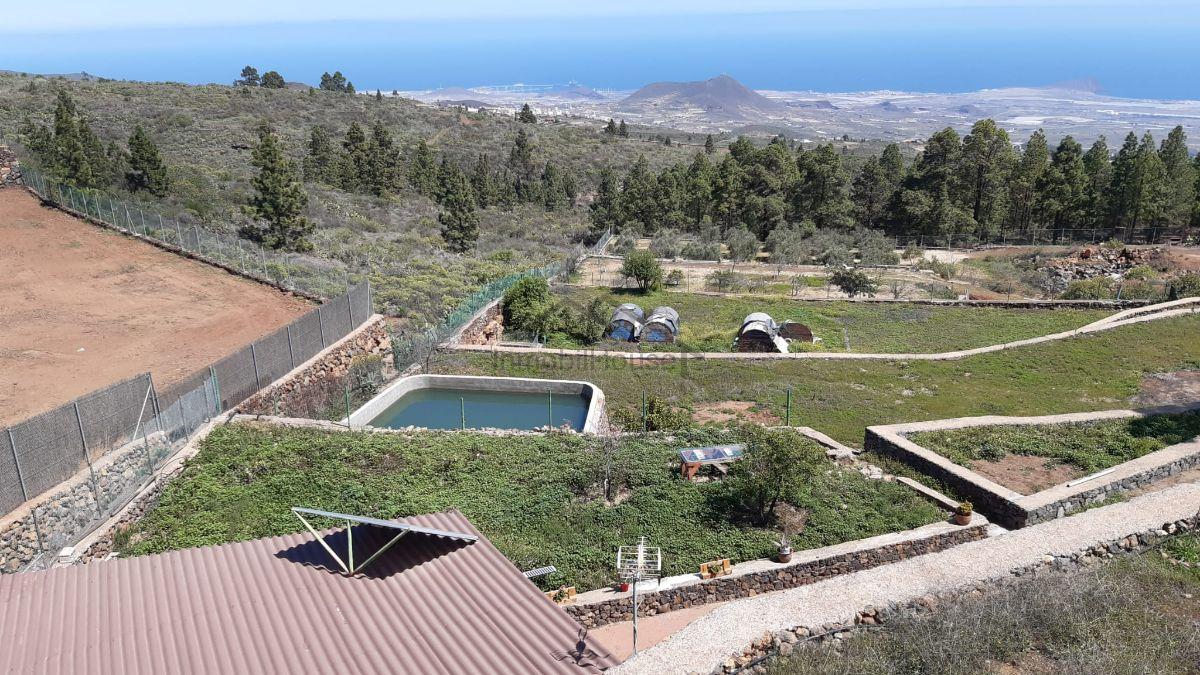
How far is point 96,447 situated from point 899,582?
1356cm

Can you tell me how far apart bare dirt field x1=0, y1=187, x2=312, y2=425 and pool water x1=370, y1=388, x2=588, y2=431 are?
4.58m

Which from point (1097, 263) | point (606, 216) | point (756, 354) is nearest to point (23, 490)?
point (756, 354)

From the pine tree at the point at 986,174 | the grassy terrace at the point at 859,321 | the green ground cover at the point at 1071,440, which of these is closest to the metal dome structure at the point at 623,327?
the grassy terrace at the point at 859,321

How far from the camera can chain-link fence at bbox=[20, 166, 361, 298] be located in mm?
25297

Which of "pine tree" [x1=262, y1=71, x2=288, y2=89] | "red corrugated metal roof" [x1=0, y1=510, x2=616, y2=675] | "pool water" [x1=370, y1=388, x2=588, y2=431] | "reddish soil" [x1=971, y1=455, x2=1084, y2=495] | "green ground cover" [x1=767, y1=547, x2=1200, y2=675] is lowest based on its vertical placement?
"pool water" [x1=370, y1=388, x2=588, y2=431]

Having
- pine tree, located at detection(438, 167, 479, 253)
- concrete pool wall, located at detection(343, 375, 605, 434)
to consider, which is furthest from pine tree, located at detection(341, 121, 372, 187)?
concrete pool wall, located at detection(343, 375, 605, 434)

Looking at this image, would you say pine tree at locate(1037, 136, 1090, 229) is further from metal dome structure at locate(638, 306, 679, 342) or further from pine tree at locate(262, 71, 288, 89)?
pine tree at locate(262, 71, 288, 89)

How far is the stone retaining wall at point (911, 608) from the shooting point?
30.4 ft

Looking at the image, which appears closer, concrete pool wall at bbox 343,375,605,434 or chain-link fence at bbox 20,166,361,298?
concrete pool wall at bbox 343,375,605,434

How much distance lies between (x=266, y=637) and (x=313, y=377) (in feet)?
43.9

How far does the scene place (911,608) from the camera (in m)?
10.1

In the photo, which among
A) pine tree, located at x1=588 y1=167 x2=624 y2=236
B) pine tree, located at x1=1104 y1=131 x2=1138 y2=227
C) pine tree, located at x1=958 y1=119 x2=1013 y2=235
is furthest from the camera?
pine tree, located at x1=588 y1=167 x2=624 y2=236

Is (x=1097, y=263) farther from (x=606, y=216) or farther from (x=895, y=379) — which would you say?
(x=606, y=216)

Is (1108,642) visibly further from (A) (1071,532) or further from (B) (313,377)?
(B) (313,377)
